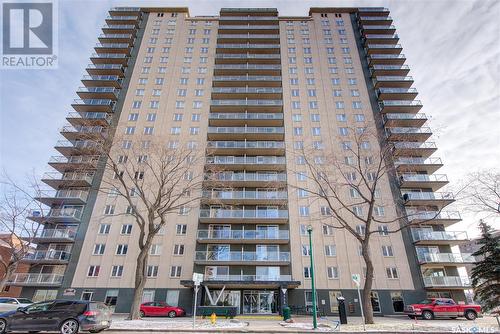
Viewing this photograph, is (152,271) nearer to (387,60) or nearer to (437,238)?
(437,238)

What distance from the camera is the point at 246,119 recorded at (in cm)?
3734

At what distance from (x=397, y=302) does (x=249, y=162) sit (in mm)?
21622

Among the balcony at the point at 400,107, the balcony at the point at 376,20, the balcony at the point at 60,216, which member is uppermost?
the balcony at the point at 376,20

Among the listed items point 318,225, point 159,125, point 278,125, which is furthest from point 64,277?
point 278,125

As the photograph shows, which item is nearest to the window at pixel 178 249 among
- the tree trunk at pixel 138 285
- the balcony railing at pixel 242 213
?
the balcony railing at pixel 242 213

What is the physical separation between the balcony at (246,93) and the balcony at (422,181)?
20100mm

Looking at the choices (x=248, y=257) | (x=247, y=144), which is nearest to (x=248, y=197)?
(x=248, y=257)

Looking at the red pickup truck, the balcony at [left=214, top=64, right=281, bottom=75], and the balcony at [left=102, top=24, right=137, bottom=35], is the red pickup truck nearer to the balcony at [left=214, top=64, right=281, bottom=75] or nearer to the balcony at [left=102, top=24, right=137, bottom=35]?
the balcony at [left=214, top=64, right=281, bottom=75]

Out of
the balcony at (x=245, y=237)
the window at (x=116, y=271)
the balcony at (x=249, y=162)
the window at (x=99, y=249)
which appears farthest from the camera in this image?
the balcony at (x=249, y=162)

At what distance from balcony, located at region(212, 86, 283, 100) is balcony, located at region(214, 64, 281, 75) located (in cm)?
378

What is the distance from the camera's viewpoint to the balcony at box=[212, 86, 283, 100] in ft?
130

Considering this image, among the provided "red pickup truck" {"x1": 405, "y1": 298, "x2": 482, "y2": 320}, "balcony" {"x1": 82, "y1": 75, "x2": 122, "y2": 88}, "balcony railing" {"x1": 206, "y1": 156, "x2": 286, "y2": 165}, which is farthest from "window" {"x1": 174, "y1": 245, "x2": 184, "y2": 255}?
"balcony" {"x1": 82, "y1": 75, "x2": 122, "y2": 88}

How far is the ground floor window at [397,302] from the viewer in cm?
2658

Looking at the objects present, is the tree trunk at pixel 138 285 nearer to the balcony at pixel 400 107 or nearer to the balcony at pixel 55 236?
the balcony at pixel 55 236
